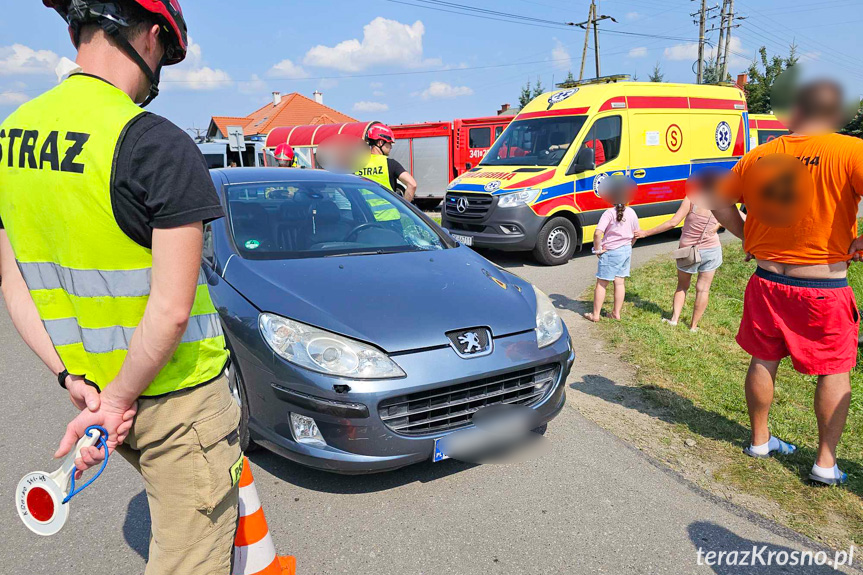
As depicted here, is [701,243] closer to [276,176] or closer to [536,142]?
[276,176]

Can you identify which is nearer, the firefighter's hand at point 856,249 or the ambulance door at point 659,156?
the firefighter's hand at point 856,249

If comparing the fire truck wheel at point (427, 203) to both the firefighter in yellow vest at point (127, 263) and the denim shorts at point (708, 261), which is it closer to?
the denim shorts at point (708, 261)

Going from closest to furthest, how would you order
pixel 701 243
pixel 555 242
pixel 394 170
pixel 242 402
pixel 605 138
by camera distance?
pixel 242 402 → pixel 701 243 → pixel 394 170 → pixel 555 242 → pixel 605 138

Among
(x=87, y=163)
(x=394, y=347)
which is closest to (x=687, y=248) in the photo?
(x=394, y=347)

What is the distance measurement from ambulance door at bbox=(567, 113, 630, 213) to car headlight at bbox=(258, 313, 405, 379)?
6.81 m

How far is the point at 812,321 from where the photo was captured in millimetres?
2904

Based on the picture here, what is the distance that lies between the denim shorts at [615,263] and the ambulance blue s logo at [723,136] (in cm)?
598

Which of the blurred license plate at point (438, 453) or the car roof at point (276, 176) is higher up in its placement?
the car roof at point (276, 176)

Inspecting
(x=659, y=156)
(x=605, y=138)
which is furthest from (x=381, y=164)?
(x=659, y=156)

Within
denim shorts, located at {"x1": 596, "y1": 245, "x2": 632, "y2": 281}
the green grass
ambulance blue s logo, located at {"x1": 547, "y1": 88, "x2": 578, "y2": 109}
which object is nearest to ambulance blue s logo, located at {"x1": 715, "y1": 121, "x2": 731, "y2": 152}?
ambulance blue s logo, located at {"x1": 547, "y1": 88, "x2": 578, "y2": 109}

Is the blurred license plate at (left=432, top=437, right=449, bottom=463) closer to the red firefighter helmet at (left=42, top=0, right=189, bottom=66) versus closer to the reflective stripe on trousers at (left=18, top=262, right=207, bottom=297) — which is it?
the reflective stripe on trousers at (left=18, top=262, right=207, bottom=297)

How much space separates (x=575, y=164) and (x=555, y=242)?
1205 millimetres

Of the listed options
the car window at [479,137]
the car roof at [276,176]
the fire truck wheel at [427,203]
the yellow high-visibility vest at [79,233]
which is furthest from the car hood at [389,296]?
the fire truck wheel at [427,203]

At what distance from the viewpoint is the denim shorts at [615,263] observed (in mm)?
5996
